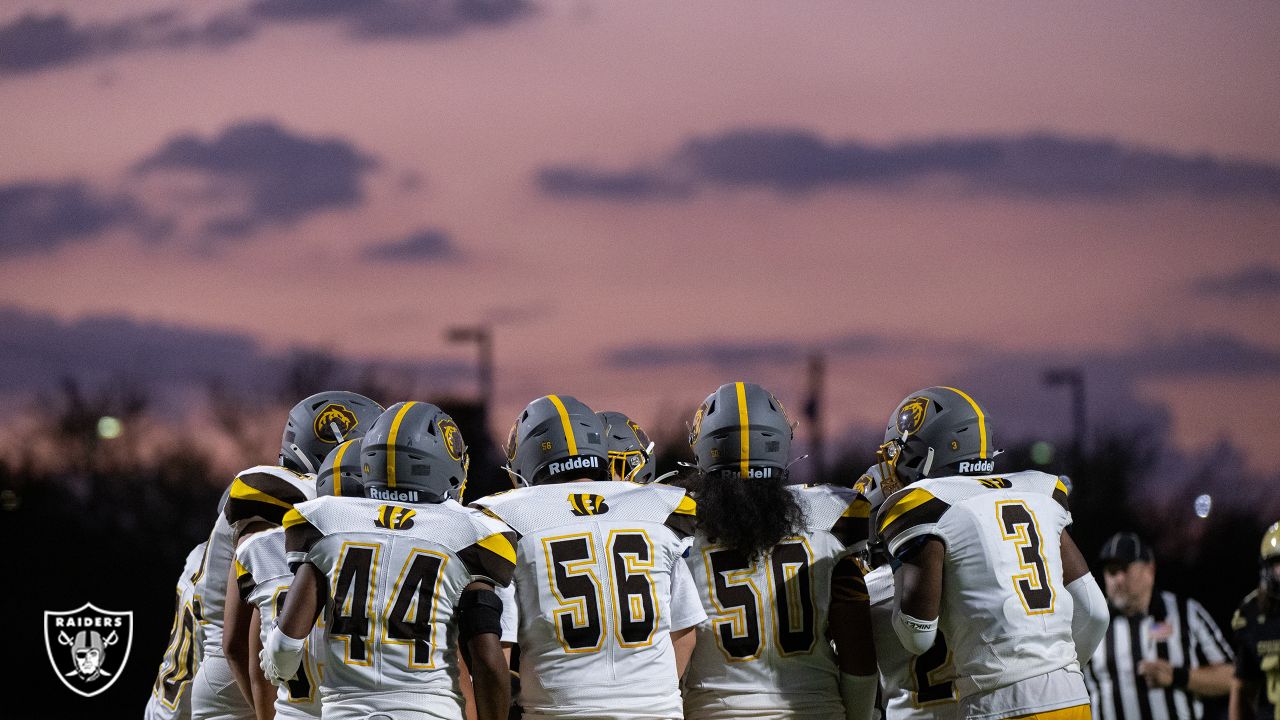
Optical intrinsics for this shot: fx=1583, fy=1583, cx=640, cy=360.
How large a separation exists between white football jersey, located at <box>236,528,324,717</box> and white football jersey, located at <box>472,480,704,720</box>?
0.71 m

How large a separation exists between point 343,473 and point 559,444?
79 centimetres

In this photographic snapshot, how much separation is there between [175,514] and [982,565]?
21.4 m

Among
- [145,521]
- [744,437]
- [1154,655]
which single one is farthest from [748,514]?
[145,521]

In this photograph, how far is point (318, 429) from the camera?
254 inches

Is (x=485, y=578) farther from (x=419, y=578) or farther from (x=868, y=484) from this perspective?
(x=868, y=484)

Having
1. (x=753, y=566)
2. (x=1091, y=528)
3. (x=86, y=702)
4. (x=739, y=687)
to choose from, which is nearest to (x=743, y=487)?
(x=753, y=566)

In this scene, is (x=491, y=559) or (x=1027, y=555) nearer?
(x=491, y=559)

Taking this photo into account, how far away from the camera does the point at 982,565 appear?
550 centimetres

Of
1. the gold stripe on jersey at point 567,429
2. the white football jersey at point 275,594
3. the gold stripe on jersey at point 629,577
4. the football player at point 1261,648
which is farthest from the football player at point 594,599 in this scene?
the football player at point 1261,648

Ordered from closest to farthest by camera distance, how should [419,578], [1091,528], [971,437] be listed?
[419,578], [971,437], [1091,528]

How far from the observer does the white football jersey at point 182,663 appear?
6750 millimetres

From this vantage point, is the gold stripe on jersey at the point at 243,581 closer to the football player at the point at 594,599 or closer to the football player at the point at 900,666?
the football player at the point at 594,599

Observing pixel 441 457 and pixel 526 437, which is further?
pixel 526 437

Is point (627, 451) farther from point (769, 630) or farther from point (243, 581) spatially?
point (243, 581)
